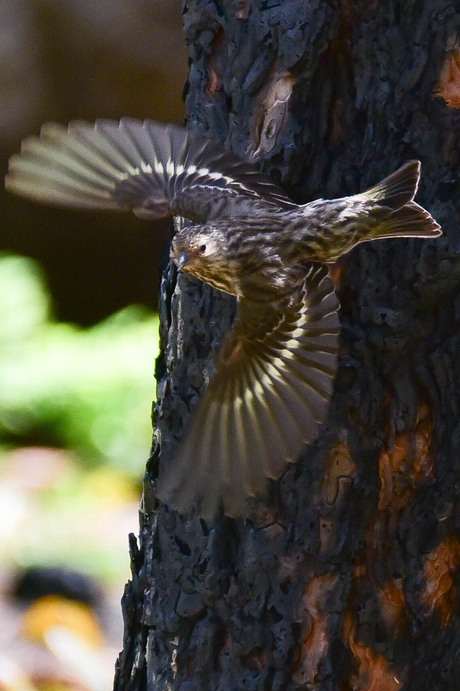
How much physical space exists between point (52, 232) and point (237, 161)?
5.70 m

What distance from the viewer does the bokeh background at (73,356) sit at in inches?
164

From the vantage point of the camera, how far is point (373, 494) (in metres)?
2.04

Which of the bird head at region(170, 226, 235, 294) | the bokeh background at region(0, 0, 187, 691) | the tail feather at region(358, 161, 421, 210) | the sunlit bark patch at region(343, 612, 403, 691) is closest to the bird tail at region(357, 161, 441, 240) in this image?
the tail feather at region(358, 161, 421, 210)

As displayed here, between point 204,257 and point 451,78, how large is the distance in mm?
572

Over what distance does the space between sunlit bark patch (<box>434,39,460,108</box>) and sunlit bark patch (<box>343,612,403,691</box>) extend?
1.00 metres

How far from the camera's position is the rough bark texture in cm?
200

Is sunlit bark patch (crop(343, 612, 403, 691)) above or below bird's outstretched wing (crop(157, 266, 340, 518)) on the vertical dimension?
below

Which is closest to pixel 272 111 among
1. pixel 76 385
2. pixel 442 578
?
pixel 442 578

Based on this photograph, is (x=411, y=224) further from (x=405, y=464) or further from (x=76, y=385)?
(x=76, y=385)

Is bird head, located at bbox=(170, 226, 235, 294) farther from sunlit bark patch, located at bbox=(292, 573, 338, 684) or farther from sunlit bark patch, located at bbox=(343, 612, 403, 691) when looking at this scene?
sunlit bark patch, located at bbox=(343, 612, 403, 691)

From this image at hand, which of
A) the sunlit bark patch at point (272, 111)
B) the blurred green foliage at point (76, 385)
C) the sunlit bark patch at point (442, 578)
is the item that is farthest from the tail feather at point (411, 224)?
the blurred green foliage at point (76, 385)

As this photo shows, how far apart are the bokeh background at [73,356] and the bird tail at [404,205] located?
236 cm

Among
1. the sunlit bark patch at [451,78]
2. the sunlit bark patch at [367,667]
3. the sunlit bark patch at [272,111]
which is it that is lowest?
the sunlit bark patch at [367,667]

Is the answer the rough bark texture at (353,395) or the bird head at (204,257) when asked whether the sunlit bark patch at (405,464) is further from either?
the bird head at (204,257)
